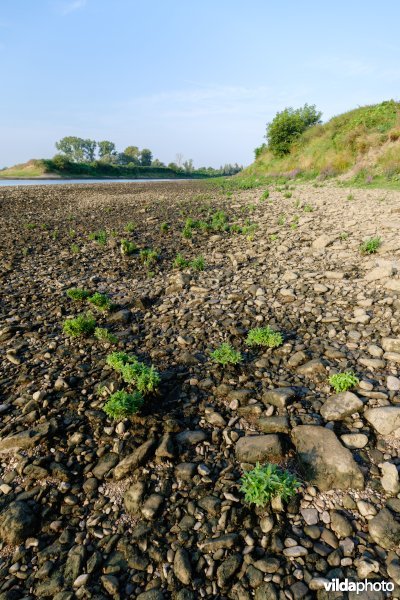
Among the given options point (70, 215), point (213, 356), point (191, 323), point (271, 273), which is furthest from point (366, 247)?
point (70, 215)

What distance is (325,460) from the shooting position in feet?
11.6

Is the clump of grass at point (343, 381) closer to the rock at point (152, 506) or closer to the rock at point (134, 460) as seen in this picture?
the rock at point (134, 460)

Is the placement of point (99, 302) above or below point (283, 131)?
below

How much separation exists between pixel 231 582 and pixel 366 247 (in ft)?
28.6

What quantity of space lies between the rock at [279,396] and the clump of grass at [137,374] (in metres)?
1.58

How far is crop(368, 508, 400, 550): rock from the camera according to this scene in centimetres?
275

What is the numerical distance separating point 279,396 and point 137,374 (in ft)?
6.91

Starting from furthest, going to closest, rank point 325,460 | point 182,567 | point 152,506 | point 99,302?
point 99,302 → point 325,460 → point 152,506 → point 182,567

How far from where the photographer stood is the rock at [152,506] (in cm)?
318

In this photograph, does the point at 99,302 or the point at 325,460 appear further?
the point at 99,302

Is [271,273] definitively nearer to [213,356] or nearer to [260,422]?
[213,356]

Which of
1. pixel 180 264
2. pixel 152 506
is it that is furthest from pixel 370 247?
pixel 152 506

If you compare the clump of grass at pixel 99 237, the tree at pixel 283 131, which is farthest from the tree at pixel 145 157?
the clump of grass at pixel 99 237

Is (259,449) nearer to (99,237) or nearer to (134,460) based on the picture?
(134,460)
